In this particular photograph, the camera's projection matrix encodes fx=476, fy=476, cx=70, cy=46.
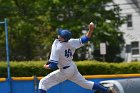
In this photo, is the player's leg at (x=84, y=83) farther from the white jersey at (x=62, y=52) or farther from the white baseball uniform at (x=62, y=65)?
the white jersey at (x=62, y=52)

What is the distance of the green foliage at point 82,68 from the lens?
1691cm

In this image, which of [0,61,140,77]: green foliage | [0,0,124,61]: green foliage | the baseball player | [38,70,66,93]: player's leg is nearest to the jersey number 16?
the baseball player

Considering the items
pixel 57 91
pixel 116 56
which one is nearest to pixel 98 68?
pixel 57 91

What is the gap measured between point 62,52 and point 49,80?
69cm

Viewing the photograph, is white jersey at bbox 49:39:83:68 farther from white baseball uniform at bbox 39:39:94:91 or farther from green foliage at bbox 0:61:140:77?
green foliage at bbox 0:61:140:77

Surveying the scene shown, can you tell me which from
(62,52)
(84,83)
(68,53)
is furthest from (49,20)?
(62,52)

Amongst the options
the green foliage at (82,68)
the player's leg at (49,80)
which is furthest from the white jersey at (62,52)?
the green foliage at (82,68)

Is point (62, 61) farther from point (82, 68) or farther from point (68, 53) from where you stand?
point (82, 68)

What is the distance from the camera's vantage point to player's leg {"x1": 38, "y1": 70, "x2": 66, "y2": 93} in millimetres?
A: 10406

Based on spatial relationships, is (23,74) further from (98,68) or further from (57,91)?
(57,91)

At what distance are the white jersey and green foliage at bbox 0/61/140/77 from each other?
610 centimetres

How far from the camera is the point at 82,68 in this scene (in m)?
18.3

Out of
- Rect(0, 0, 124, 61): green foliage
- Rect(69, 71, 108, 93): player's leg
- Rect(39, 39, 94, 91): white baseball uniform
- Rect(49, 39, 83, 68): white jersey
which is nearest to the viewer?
Rect(49, 39, 83, 68): white jersey

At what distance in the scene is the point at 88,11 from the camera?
32.3 meters
